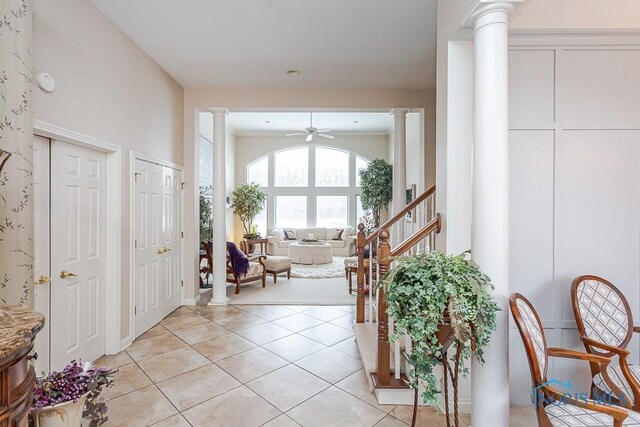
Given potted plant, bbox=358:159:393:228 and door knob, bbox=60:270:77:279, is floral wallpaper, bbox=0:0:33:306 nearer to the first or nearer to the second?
door knob, bbox=60:270:77:279

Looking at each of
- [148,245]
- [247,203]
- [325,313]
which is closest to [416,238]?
[325,313]

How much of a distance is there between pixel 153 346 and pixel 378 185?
6532 mm

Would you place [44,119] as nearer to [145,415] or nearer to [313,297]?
[145,415]

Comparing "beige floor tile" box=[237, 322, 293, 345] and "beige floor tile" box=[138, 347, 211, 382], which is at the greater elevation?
"beige floor tile" box=[237, 322, 293, 345]

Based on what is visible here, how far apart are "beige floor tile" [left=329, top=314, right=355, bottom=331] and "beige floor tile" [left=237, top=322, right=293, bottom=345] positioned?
2.13 feet

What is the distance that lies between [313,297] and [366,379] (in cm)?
251

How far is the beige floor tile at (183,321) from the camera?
3.84 meters

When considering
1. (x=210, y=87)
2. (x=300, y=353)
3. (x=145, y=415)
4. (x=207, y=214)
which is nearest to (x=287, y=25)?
(x=210, y=87)

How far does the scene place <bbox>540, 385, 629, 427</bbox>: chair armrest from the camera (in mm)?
1309

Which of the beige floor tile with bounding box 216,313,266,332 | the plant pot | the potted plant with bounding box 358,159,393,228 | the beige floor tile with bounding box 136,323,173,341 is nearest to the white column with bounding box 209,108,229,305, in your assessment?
the beige floor tile with bounding box 216,313,266,332

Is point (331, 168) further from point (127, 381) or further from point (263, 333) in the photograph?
point (127, 381)

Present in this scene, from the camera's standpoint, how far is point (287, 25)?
3.09m

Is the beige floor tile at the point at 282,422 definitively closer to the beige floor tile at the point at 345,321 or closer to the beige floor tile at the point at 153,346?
the beige floor tile at the point at 153,346

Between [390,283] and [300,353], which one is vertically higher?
[390,283]
